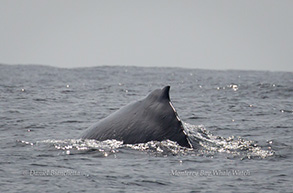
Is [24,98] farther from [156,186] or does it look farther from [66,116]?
[156,186]

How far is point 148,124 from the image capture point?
11406 mm

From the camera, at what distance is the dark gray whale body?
11.1 meters

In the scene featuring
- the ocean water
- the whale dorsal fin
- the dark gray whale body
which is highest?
A: the whale dorsal fin

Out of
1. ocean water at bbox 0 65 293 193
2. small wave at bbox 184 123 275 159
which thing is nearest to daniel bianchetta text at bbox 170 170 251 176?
ocean water at bbox 0 65 293 193

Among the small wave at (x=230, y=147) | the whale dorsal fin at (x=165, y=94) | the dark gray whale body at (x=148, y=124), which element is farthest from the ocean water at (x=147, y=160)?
the whale dorsal fin at (x=165, y=94)

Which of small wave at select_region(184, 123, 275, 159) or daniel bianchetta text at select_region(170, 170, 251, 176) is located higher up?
small wave at select_region(184, 123, 275, 159)

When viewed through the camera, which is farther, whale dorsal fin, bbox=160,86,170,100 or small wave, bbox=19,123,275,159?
whale dorsal fin, bbox=160,86,170,100

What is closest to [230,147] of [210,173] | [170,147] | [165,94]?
[170,147]

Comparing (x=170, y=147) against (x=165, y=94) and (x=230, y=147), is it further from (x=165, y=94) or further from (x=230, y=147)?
(x=230, y=147)

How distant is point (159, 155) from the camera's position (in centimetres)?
1123

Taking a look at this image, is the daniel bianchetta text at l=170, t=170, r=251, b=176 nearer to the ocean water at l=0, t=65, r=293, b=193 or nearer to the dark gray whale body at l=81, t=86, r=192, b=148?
the ocean water at l=0, t=65, r=293, b=193

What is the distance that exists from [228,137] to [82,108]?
387 inches

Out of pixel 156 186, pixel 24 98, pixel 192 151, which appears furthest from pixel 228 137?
pixel 24 98

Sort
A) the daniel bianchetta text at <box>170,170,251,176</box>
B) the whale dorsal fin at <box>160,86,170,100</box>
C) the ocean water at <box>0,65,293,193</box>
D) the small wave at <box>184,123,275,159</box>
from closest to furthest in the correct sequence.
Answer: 1. the ocean water at <box>0,65,293,193</box>
2. the daniel bianchetta text at <box>170,170,251,176</box>
3. the whale dorsal fin at <box>160,86,170,100</box>
4. the small wave at <box>184,123,275,159</box>
